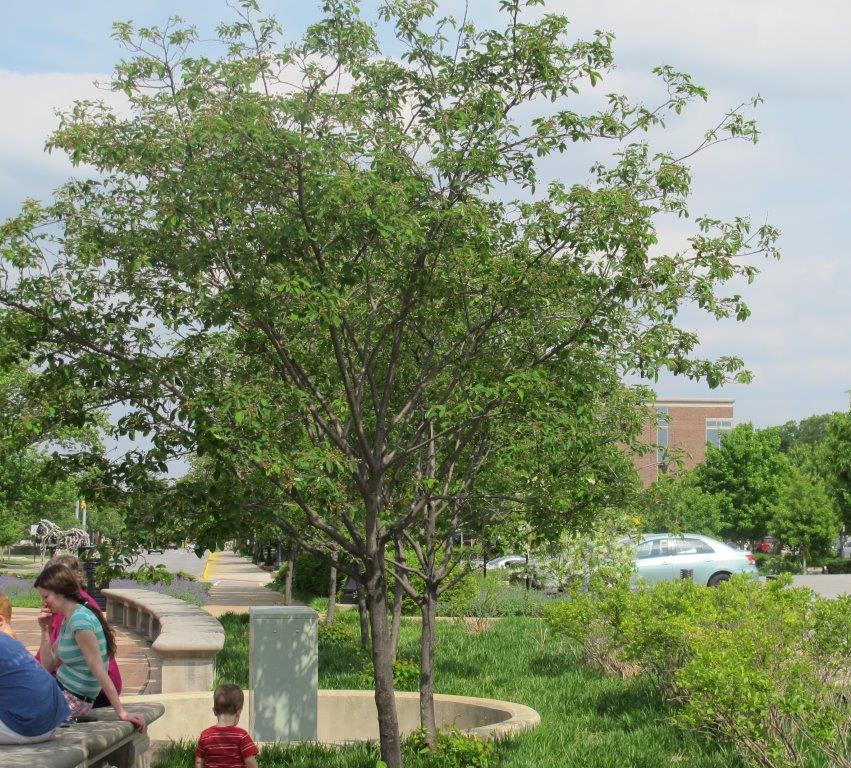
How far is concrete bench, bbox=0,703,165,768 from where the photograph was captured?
5.30 metres

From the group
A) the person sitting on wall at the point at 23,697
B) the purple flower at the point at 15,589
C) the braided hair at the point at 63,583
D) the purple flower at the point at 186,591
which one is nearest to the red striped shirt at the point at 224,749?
the braided hair at the point at 63,583

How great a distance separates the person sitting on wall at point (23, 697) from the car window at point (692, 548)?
20.2 m

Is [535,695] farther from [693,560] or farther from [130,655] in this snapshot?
[693,560]

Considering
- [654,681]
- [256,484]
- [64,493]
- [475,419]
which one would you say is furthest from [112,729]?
[64,493]

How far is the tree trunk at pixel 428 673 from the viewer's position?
32.0 feet

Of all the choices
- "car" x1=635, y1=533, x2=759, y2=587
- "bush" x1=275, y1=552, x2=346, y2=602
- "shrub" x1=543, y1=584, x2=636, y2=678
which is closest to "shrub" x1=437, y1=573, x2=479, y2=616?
"car" x1=635, y1=533, x2=759, y2=587

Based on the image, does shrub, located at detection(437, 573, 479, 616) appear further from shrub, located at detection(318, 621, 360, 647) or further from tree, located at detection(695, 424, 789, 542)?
tree, located at detection(695, 424, 789, 542)

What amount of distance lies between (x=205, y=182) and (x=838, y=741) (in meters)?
5.51

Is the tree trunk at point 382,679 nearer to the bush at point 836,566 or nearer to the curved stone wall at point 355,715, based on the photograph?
the curved stone wall at point 355,715

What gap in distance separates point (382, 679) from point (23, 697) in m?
3.14

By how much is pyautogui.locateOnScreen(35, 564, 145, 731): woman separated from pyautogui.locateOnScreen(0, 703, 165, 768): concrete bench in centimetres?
11

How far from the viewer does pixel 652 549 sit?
2473cm

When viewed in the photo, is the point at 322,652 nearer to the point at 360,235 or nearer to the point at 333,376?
the point at 333,376

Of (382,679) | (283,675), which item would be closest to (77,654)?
(382,679)
